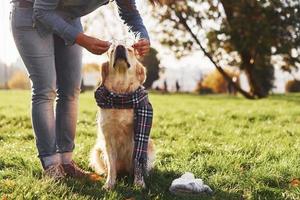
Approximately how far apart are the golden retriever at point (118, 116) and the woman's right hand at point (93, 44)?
278mm

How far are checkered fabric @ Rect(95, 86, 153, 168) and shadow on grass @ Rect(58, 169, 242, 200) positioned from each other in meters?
0.23

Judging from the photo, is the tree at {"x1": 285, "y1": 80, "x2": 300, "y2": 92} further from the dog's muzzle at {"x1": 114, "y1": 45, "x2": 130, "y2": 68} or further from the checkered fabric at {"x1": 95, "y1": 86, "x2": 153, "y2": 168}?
the dog's muzzle at {"x1": 114, "y1": 45, "x2": 130, "y2": 68}

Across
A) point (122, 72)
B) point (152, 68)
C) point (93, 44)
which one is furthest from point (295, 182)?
point (152, 68)

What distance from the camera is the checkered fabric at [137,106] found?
15.2ft

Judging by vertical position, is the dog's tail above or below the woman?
below

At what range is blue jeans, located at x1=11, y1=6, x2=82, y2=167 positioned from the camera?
4.40m

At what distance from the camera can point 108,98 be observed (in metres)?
4.64

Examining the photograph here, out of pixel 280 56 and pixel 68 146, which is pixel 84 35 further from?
pixel 280 56

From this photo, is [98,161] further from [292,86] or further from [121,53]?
[292,86]

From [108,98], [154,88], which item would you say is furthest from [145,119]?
[154,88]

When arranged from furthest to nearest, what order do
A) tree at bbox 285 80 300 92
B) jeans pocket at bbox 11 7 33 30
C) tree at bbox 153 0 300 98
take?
tree at bbox 285 80 300 92 → tree at bbox 153 0 300 98 → jeans pocket at bbox 11 7 33 30

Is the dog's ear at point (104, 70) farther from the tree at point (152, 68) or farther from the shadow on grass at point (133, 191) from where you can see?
the tree at point (152, 68)

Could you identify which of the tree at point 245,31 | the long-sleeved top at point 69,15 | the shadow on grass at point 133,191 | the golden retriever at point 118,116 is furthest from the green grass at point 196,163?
the tree at point 245,31

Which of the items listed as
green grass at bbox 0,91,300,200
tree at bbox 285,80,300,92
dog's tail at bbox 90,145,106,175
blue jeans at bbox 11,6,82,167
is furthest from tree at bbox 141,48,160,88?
blue jeans at bbox 11,6,82,167
